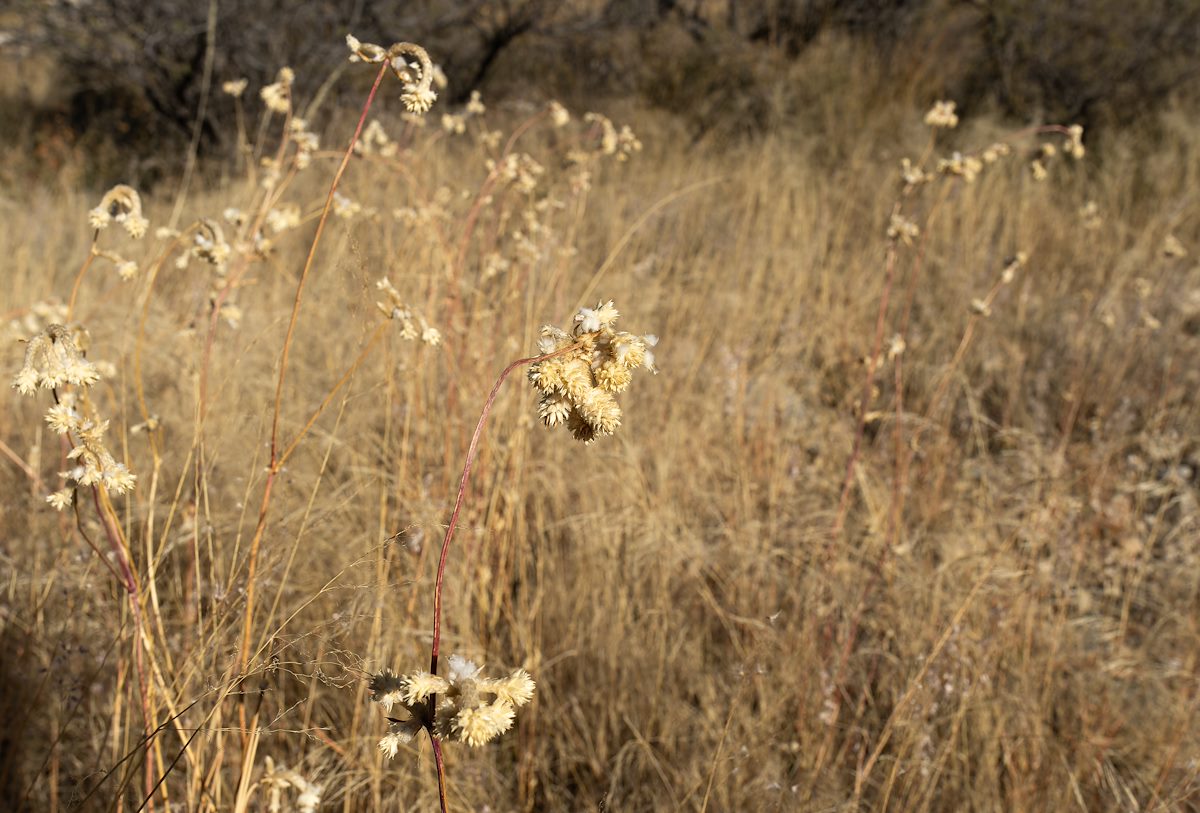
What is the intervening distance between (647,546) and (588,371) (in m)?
1.35

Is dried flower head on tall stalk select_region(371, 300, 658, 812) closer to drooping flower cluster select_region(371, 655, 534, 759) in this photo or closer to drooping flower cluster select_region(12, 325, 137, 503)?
drooping flower cluster select_region(371, 655, 534, 759)

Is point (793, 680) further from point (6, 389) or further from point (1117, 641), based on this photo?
point (6, 389)

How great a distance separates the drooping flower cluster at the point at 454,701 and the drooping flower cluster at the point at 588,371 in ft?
0.69

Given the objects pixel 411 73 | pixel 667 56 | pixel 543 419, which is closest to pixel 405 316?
pixel 411 73

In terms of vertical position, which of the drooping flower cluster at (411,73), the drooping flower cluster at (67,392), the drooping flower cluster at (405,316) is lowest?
the drooping flower cluster at (67,392)

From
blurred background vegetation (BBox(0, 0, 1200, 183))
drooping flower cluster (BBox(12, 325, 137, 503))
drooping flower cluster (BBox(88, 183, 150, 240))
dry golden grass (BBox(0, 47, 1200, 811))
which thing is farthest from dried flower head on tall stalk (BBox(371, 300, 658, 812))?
blurred background vegetation (BBox(0, 0, 1200, 183))

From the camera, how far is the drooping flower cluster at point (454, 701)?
675 millimetres

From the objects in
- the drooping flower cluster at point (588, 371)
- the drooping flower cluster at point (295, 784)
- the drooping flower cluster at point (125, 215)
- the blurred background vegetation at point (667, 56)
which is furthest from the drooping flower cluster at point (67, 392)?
the blurred background vegetation at point (667, 56)

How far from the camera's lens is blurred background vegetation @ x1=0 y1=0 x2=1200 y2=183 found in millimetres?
5539

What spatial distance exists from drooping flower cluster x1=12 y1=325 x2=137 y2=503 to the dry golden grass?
0.28 feet

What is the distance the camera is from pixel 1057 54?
5.78m

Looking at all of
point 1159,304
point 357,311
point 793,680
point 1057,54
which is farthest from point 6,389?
point 1057,54

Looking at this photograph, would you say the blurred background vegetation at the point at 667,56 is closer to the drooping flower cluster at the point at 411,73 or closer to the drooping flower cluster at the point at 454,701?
the drooping flower cluster at the point at 411,73

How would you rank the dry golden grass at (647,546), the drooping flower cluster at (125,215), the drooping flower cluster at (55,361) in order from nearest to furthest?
the drooping flower cluster at (55,361)
the drooping flower cluster at (125,215)
the dry golden grass at (647,546)
